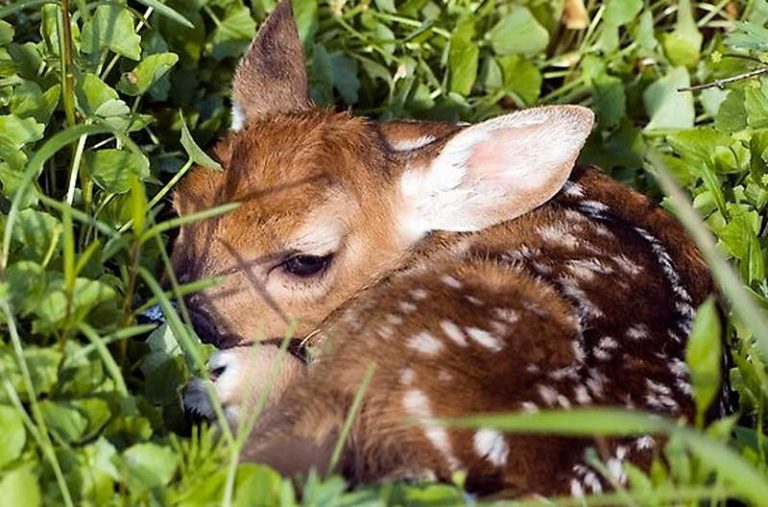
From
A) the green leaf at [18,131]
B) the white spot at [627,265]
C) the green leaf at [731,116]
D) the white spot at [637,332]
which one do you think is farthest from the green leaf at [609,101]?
the green leaf at [18,131]

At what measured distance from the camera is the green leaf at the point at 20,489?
7.88 ft

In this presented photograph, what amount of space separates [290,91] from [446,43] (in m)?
0.83

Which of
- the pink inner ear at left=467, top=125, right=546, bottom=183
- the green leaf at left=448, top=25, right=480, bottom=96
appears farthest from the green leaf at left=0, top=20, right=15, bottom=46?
the green leaf at left=448, top=25, right=480, bottom=96

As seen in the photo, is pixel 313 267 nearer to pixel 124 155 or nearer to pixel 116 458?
pixel 124 155

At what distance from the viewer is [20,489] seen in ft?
7.91

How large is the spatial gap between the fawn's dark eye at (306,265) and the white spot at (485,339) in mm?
730

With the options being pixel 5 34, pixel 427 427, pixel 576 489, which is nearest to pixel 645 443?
pixel 576 489

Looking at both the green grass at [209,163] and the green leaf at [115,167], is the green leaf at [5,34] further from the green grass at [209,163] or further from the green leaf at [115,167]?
the green leaf at [115,167]

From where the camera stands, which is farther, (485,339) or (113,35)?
(113,35)

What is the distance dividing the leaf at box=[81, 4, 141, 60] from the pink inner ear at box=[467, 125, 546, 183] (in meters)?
0.88

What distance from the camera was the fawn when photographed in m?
2.80

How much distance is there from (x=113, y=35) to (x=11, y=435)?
1.34m

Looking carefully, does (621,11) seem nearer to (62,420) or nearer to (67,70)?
(67,70)

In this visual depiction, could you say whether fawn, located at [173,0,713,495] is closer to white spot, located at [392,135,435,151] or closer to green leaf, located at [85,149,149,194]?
white spot, located at [392,135,435,151]
